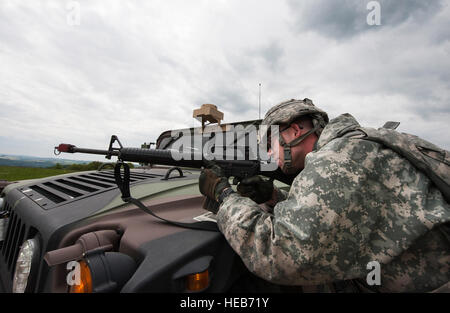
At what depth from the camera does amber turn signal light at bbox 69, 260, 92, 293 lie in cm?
83

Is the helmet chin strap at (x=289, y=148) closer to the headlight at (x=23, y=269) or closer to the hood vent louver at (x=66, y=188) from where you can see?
the hood vent louver at (x=66, y=188)

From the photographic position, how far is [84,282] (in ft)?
2.73

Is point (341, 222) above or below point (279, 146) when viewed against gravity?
below

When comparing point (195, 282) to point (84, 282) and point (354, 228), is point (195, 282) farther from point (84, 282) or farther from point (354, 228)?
point (354, 228)

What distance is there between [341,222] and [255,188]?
0.90m

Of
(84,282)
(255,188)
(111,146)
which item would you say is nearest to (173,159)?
(111,146)

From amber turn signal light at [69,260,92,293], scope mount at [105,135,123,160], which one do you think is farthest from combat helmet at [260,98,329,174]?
scope mount at [105,135,123,160]

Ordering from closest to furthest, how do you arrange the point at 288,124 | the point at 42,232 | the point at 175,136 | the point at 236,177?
1. the point at 42,232
2. the point at 288,124
3. the point at 236,177
4. the point at 175,136

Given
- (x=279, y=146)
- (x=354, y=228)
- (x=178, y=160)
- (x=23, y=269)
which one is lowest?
(x=23, y=269)

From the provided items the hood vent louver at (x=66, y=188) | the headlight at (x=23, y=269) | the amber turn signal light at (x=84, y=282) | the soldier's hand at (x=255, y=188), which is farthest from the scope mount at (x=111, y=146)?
the amber turn signal light at (x=84, y=282)
